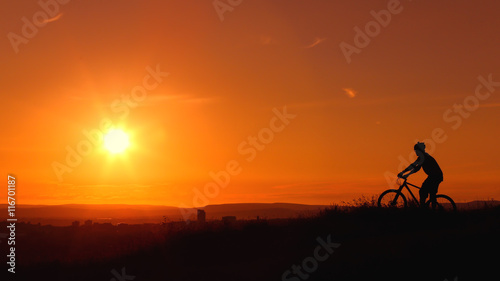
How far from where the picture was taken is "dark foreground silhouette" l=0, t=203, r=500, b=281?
14.7m

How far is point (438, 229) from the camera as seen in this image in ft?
63.6

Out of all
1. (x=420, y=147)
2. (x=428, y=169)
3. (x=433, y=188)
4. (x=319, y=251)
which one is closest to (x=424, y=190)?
(x=433, y=188)

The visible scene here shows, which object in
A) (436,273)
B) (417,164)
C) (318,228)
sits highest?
(417,164)

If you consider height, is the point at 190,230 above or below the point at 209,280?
above

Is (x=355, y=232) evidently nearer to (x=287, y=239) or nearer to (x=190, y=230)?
(x=287, y=239)

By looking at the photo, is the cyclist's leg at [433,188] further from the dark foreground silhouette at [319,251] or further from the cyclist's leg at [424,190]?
the dark foreground silhouette at [319,251]

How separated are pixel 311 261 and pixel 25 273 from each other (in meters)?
10.5

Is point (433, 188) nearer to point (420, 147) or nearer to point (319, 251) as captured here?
point (420, 147)

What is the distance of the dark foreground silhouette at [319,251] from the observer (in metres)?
14.7

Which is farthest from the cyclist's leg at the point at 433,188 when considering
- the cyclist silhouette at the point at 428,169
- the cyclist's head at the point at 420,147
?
the cyclist's head at the point at 420,147

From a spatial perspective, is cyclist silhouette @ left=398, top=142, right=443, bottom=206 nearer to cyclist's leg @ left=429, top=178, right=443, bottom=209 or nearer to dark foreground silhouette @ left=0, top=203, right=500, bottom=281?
cyclist's leg @ left=429, top=178, right=443, bottom=209

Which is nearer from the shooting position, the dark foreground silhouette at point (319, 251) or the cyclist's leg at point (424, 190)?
the dark foreground silhouette at point (319, 251)

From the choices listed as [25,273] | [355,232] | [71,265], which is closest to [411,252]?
[355,232]

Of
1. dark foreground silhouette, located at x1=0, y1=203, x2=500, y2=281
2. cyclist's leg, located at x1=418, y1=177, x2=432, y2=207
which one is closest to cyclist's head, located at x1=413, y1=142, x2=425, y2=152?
cyclist's leg, located at x1=418, y1=177, x2=432, y2=207
